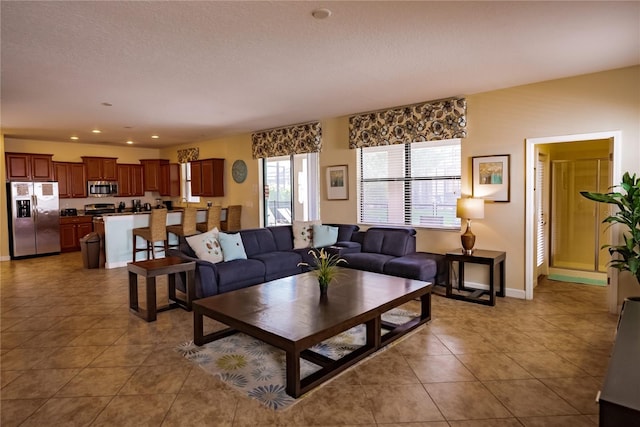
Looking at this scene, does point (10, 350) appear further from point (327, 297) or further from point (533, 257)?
point (533, 257)

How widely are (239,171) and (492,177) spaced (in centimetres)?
538

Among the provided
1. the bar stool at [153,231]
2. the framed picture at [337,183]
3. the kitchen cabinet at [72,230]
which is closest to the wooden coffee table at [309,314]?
the framed picture at [337,183]

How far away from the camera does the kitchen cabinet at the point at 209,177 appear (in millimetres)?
8578

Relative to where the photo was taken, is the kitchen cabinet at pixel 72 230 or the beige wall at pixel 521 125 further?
the kitchen cabinet at pixel 72 230

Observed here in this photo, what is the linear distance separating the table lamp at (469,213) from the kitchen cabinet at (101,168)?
8.82m

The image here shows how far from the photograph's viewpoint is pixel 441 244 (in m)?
5.43

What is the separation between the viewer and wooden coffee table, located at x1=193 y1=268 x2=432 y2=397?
2561mm

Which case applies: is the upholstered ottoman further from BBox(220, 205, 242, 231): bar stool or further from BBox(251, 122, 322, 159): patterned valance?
BBox(220, 205, 242, 231): bar stool

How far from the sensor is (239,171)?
8.33m

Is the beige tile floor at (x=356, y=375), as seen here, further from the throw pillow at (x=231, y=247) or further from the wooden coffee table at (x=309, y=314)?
the throw pillow at (x=231, y=247)

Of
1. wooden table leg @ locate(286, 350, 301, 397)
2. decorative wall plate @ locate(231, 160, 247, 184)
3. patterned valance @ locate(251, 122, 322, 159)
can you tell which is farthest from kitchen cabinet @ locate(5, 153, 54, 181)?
wooden table leg @ locate(286, 350, 301, 397)

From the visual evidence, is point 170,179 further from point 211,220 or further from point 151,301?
point 151,301

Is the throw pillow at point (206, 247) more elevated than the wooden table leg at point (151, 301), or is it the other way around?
the throw pillow at point (206, 247)

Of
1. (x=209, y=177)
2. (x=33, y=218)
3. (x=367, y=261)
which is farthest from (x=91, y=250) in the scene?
(x=367, y=261)
